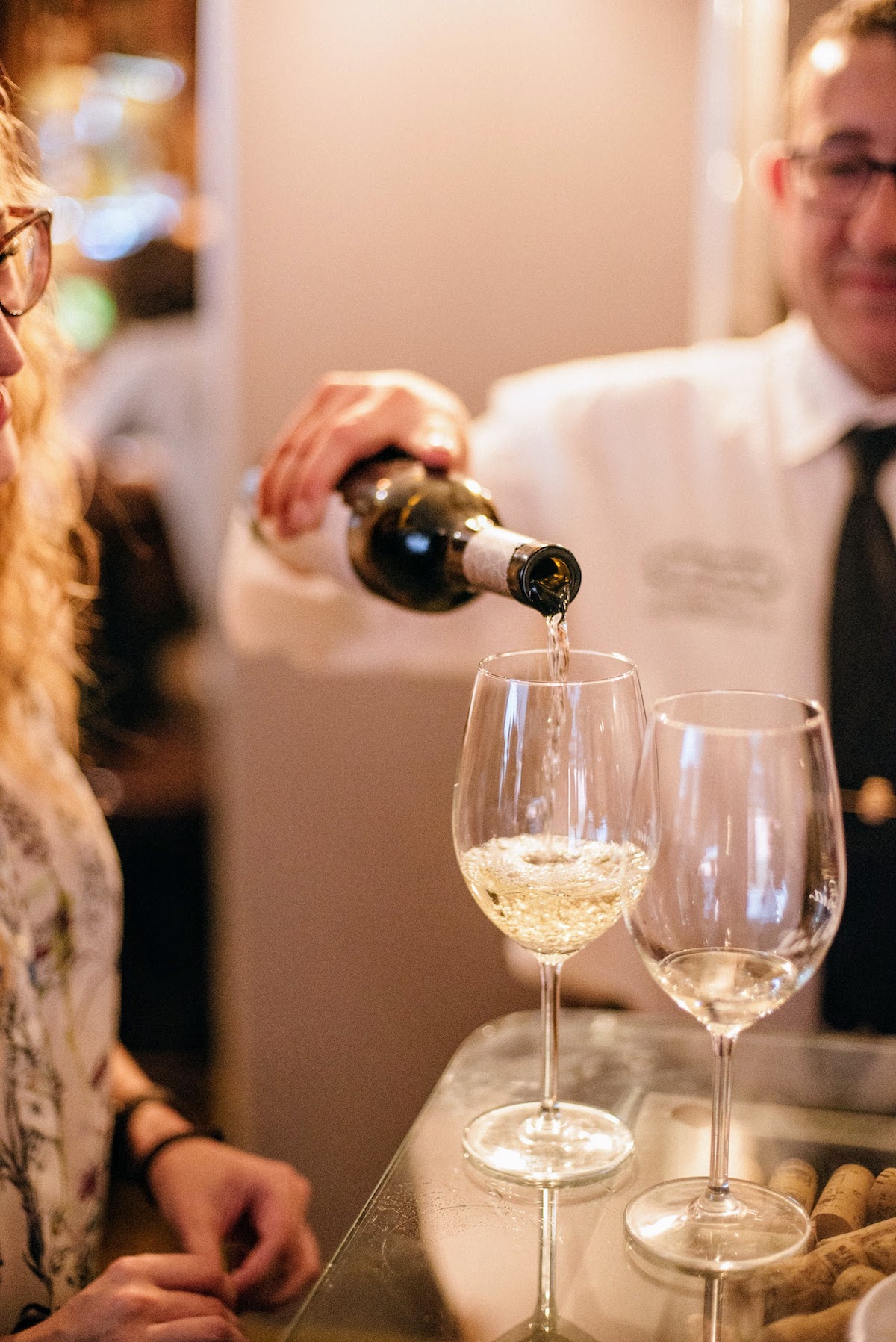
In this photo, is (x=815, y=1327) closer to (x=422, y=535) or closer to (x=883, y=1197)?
(x=883, y=1197)

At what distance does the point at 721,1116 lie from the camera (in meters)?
0.79

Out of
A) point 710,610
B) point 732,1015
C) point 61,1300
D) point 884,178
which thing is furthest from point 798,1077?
point 884,178

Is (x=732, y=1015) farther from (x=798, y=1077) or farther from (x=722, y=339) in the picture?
(x=722, y=339)

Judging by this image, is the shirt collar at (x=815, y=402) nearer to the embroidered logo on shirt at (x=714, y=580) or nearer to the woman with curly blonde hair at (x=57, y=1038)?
the embroidered logo on shirt at (x=714, y=580)

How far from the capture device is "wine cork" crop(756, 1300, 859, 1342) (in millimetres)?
673

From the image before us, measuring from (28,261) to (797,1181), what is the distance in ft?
3.04

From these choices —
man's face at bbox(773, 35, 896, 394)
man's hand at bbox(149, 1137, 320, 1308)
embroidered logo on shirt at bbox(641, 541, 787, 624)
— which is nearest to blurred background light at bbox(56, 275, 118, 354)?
embroidered logo on shirt at bbox(641, 541, 787, 624)

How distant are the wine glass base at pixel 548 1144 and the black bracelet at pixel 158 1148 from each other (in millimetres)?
345

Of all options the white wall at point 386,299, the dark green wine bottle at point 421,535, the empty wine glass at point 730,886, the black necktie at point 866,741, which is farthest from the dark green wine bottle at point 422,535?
the white wall at point 386,299

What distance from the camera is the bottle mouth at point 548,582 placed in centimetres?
92

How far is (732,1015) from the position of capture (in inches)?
30.3

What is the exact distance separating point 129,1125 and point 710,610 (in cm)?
96

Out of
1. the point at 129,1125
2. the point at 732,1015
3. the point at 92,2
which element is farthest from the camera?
the point at 92,2

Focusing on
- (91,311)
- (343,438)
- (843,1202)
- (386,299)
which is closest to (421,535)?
(343,438)
